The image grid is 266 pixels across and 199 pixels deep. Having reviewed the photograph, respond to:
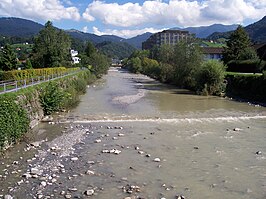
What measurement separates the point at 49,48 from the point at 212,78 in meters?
38.0

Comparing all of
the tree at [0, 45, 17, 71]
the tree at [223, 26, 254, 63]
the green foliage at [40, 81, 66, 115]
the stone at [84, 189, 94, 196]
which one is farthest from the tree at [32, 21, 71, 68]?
the stone at [84, 189, 94, 196]

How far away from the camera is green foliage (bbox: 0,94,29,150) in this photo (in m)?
15.6

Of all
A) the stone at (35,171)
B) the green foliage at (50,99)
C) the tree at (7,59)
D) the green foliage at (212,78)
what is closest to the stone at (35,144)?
the stone at (35,171)

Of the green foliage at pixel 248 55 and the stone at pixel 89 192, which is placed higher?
the green foliage at pixel 248 55

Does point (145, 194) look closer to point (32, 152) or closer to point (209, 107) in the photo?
point (32, 152)

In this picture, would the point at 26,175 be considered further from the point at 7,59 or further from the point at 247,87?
the point at 7,59

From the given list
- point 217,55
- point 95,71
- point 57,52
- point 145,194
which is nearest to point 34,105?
point 145,194

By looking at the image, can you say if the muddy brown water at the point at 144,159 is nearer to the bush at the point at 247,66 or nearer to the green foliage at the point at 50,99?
the green foliage at the point at 50,99

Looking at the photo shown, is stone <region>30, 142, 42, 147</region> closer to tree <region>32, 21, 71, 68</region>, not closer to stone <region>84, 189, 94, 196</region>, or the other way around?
stone <region>84, 189, 94, 196</region>

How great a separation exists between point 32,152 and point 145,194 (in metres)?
7.42

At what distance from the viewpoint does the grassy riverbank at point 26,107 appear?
1627cm

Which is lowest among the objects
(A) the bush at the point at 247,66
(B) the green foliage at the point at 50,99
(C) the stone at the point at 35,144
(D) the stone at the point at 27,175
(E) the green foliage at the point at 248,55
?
(C) the stone at the point at 35,144

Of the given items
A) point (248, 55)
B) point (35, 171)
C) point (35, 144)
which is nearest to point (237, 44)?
point (248, 55)

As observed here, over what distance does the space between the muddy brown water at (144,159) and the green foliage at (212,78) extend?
20.4m
